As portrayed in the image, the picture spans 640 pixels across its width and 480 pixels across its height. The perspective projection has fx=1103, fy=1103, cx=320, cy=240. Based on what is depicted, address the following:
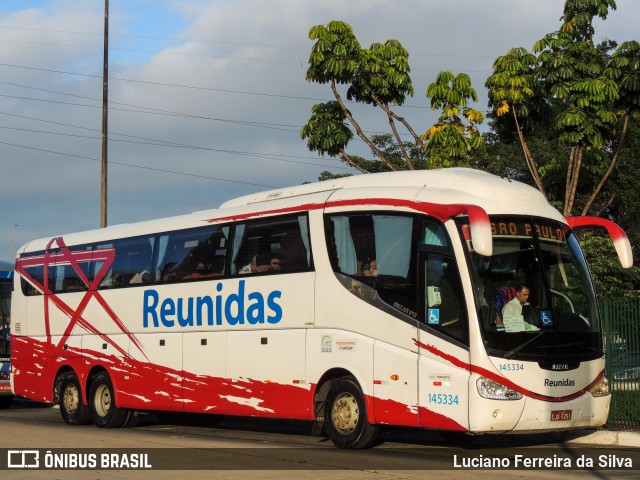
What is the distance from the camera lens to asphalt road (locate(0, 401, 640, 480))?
1230 centimetres

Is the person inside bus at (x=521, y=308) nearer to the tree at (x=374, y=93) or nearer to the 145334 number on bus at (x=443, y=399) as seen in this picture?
the 145334 number on bus at (x=443, y=399)

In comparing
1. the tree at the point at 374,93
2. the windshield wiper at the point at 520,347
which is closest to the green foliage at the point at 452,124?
the tree at the point at 374,93

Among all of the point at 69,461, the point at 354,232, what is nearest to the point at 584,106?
the point at 354,232

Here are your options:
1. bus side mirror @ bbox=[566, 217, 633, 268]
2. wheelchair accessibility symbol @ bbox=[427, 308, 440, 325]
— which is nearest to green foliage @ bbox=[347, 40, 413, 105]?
bus side mirror @ bbox=[566, 217, 633, 268]

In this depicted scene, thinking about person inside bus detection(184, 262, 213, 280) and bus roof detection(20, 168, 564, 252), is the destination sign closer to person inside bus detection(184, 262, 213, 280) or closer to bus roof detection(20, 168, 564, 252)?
bus roof detection(20, 168, 564, 252)

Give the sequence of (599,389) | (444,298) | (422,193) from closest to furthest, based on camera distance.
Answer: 1. (444,298)
2. (599,389)
3. (422,193)

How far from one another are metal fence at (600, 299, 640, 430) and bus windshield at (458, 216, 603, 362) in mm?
2827

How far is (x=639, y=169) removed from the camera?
51.5 m

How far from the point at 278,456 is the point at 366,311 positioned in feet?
7.61

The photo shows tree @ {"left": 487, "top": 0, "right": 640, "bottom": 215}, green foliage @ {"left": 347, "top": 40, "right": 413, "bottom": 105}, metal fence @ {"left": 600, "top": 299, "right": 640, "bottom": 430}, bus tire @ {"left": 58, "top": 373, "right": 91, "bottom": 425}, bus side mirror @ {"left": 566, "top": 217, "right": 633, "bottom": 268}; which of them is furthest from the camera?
Answer: green foliage @ {"left": 347, "top": 40, "right": 413, "bottom": 105}

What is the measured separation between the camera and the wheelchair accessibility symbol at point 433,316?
14094 mm

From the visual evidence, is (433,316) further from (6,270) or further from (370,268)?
(6,270)

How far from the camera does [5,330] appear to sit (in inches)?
1060

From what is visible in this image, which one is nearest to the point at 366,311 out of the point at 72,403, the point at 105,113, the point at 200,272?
the point at 200,272
